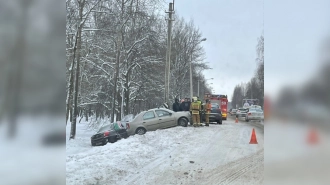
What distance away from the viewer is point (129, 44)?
645 inches

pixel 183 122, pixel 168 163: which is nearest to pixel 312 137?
pixel 168 163

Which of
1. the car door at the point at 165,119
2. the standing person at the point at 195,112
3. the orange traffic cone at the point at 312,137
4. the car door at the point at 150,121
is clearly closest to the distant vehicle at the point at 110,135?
the car door at the point at 150,121

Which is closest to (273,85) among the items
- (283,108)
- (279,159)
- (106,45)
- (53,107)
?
(283,108)

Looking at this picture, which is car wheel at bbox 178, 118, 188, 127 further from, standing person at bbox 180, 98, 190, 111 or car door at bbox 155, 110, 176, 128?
standing person at bbox 180, 98, 190, 111

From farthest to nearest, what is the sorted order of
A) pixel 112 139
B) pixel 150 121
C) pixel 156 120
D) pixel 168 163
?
pixel 156 120 → pixel 150 121 → pixel 112 139 → pixel 168 163

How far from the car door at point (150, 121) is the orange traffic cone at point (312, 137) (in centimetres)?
938

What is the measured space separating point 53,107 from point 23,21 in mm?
633

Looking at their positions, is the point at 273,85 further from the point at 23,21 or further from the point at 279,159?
the point at 23,21

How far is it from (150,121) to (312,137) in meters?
9.56

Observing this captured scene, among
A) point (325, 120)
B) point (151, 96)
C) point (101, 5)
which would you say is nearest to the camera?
point (325, 120)

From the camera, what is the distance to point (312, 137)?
187cm

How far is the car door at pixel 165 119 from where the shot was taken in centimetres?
1155

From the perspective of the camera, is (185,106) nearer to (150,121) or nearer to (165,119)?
(165,119)

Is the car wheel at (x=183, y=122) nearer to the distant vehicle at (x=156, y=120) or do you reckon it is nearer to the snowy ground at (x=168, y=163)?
the distant vehicle at (x=156, y=120)
